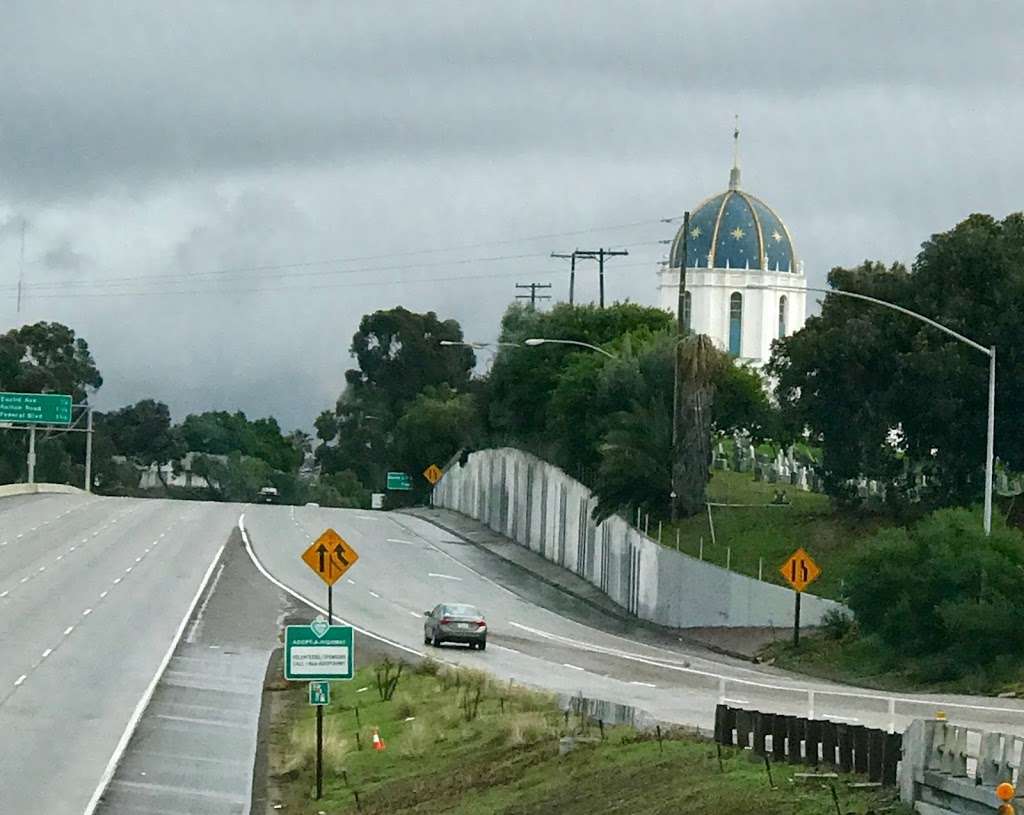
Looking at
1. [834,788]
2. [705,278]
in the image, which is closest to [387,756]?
[834,788]

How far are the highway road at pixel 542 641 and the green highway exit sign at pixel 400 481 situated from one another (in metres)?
49.5

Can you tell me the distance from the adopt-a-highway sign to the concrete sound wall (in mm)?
26322

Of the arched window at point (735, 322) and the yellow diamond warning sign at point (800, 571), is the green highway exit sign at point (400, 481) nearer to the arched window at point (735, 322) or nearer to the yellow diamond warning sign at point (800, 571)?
the arched window at point (735, 322)

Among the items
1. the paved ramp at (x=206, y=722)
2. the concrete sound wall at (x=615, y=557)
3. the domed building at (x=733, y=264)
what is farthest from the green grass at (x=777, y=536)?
the domed building at (x=733, y=264)

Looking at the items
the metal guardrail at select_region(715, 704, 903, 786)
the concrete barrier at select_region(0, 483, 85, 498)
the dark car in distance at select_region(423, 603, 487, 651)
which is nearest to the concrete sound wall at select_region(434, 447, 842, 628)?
the dark car in distance at select_region(423, 603, 487, 651)

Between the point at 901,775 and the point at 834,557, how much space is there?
39.2 meters

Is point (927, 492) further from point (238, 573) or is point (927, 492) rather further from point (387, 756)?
point (387, 756)

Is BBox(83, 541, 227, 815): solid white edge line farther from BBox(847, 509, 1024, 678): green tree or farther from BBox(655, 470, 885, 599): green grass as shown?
BBox(847, 509, 1024, 678): green tree

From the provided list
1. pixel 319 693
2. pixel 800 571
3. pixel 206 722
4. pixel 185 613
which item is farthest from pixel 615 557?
pixel 319 693

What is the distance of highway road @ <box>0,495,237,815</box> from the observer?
118 feet

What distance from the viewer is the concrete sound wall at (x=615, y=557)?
60.2 metres

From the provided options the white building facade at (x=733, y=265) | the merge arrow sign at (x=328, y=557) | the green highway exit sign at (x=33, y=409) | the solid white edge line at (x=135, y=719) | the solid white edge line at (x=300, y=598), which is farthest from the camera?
the white building facade at (x=733, y=265)

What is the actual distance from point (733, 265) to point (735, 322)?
5768 mm

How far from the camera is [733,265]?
138750 millimetres
